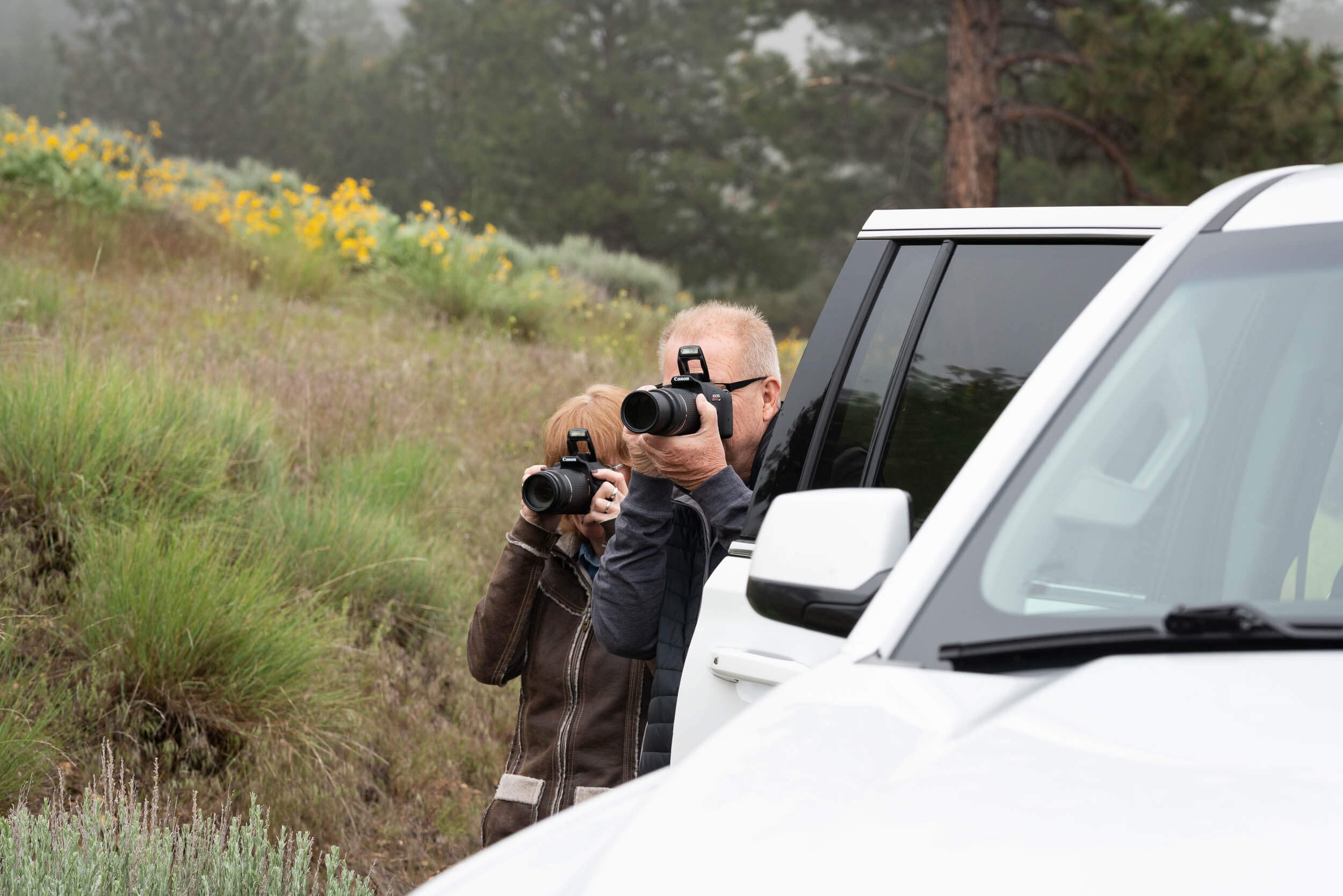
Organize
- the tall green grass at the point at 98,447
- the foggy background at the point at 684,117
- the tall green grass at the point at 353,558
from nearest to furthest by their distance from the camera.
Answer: the tall green grass at the point at 98,447, the tall green grass at the point at 353,558, the foggy background at the point at 684,117

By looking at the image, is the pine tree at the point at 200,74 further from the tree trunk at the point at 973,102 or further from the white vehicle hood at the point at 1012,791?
the white vehicle hood at the point at 1012,791

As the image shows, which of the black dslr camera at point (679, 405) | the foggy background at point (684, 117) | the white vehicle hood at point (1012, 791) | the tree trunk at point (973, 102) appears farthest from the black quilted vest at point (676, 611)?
the foggy background at point (684, 117)

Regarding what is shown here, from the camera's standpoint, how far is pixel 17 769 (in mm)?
3211

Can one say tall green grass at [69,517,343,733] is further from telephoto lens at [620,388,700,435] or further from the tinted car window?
the tinted car window

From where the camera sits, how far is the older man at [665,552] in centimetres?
253

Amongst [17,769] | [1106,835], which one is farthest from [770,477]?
[17,769]

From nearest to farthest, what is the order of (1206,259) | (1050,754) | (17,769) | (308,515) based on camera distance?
(1050,754) < (1206,259) < (17,769) < (308,515)

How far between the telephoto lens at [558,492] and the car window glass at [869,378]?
726 millimetres

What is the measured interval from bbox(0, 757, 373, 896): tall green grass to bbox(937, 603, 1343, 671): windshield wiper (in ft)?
5.04

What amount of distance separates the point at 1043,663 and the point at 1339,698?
0.29 metres

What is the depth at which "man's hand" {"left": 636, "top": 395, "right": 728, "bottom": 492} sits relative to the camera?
8.27 ft

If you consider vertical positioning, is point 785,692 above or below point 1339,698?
below

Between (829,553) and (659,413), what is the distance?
3.16 ft

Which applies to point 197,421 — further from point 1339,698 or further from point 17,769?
point 1339,698
